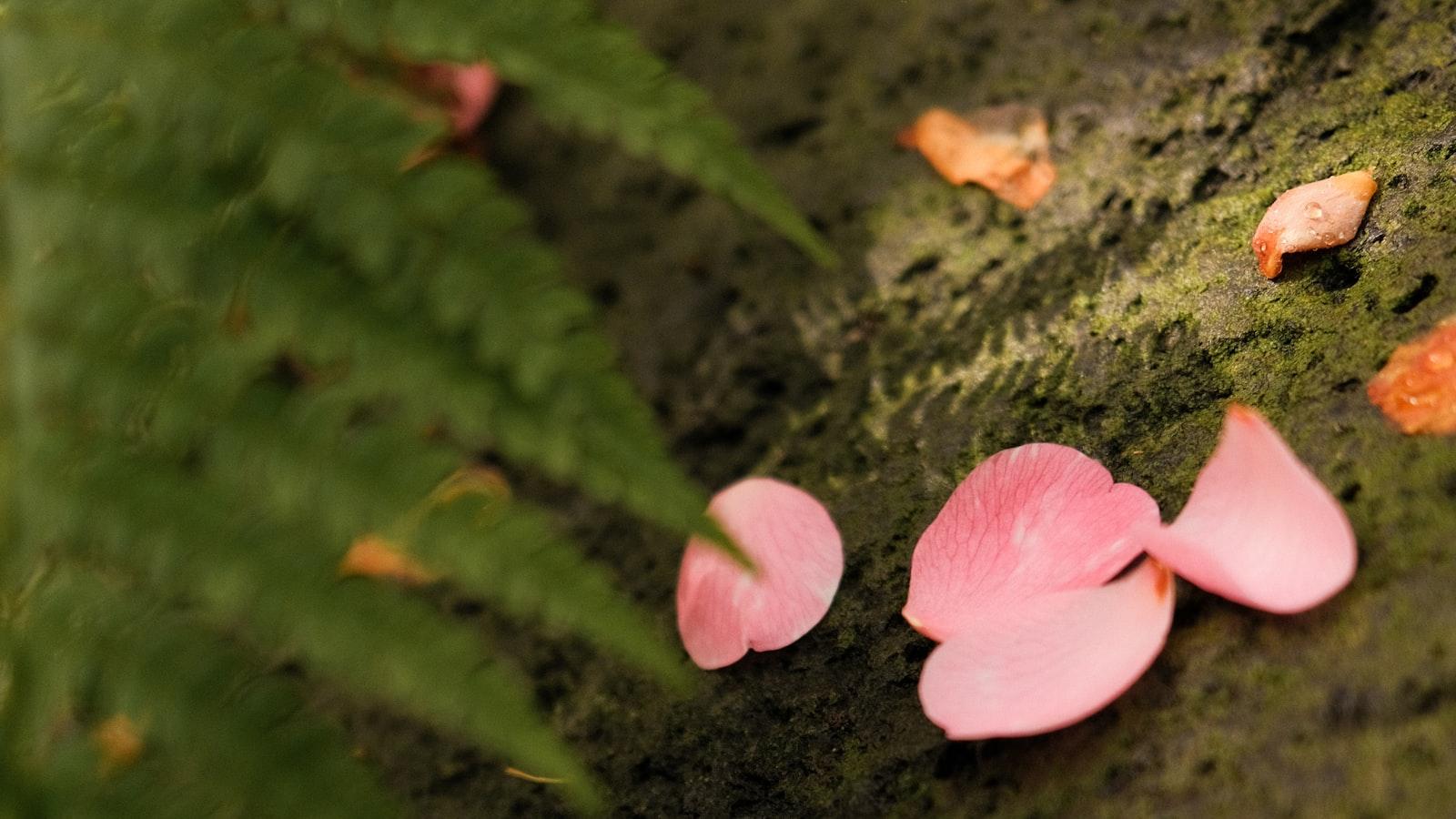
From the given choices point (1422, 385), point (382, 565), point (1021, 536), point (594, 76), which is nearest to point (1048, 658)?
point (1021, 536)

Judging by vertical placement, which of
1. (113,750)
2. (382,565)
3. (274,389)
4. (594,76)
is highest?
(594,76)

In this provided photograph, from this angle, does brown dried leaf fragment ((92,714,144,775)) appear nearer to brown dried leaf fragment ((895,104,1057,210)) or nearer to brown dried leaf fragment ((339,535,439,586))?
brown dried leaf fragment ((339,535,439,586))

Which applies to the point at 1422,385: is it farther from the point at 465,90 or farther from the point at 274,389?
the point at 465,90

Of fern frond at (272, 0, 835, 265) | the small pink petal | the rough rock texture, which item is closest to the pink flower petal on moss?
the rough rock texture

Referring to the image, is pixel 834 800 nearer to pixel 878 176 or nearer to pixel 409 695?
pixel 409 695

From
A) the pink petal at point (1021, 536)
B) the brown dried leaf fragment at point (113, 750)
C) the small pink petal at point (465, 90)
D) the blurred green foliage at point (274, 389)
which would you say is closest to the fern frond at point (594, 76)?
the blurred green foliage at point (274, 389)

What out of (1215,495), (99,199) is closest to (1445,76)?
(1215,495)
